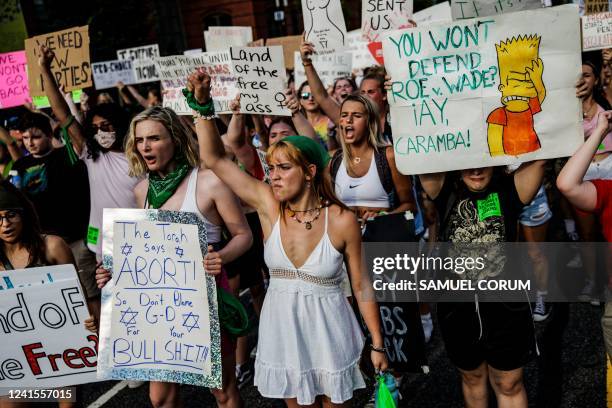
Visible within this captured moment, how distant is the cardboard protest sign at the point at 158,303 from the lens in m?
2.99

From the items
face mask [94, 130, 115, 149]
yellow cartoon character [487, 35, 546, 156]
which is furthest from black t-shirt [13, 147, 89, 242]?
yellow cartoon character [487, 35, 546, 156]

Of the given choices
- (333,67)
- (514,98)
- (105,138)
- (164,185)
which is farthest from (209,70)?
(514,98)

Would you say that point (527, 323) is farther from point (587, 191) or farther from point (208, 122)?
point (208, 122)

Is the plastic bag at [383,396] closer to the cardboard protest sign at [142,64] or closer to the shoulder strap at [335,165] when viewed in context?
the shoulder strap at [335,165]

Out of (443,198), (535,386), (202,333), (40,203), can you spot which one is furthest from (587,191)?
(40,203)

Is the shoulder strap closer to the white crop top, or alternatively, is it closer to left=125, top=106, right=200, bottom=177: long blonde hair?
the white crop top

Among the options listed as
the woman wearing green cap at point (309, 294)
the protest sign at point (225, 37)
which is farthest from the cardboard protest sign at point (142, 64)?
the woman wearing green cap at point (309, 294)

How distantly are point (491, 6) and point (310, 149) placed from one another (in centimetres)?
128

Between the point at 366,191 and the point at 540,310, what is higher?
the point at 366,191

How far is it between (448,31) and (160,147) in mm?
1594

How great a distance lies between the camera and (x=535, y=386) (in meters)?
3.92

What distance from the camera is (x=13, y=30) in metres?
11.8

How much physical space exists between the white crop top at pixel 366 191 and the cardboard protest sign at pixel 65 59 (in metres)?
3.07

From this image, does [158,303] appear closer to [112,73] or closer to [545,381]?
[545,381]
